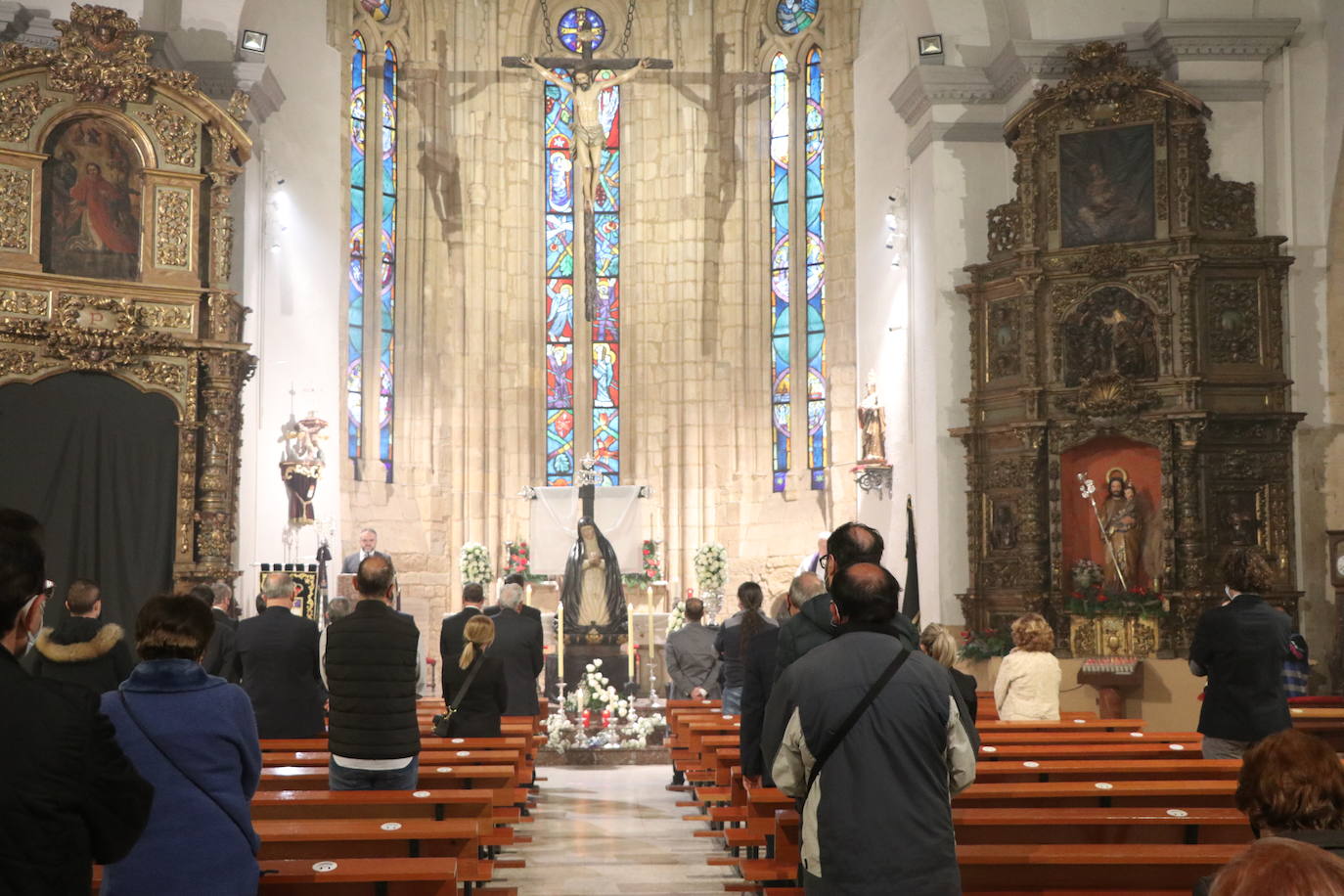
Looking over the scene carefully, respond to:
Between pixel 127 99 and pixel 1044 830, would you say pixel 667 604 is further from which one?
pixel 1044 830

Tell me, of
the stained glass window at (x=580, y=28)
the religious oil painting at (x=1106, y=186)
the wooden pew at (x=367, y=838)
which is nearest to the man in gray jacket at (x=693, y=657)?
the religious oil painting at (x=1106, y=186)

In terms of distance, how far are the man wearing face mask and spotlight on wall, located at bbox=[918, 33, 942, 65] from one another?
15297 mm

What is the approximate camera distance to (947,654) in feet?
22.6

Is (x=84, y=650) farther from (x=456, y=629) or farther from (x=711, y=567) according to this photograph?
(x=711, y=567)

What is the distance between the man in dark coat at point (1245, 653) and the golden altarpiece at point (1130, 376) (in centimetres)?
795

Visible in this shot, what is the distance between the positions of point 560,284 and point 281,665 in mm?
16370

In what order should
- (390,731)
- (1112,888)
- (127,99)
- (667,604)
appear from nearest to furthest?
(1112,888), (390,731), (127,99), (667,604)

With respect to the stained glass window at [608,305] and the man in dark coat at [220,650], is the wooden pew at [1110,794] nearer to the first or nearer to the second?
the man in dark coat at [220,650]

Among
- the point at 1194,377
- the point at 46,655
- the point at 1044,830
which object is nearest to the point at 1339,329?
the point at 1194,377

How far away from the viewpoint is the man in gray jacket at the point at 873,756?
13.0ft

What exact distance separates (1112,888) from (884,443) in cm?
1349

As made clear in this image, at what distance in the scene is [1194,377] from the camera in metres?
14.7

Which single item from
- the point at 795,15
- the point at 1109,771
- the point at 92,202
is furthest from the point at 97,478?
the point at 795,15

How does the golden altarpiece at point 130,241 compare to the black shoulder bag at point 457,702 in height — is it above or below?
above
